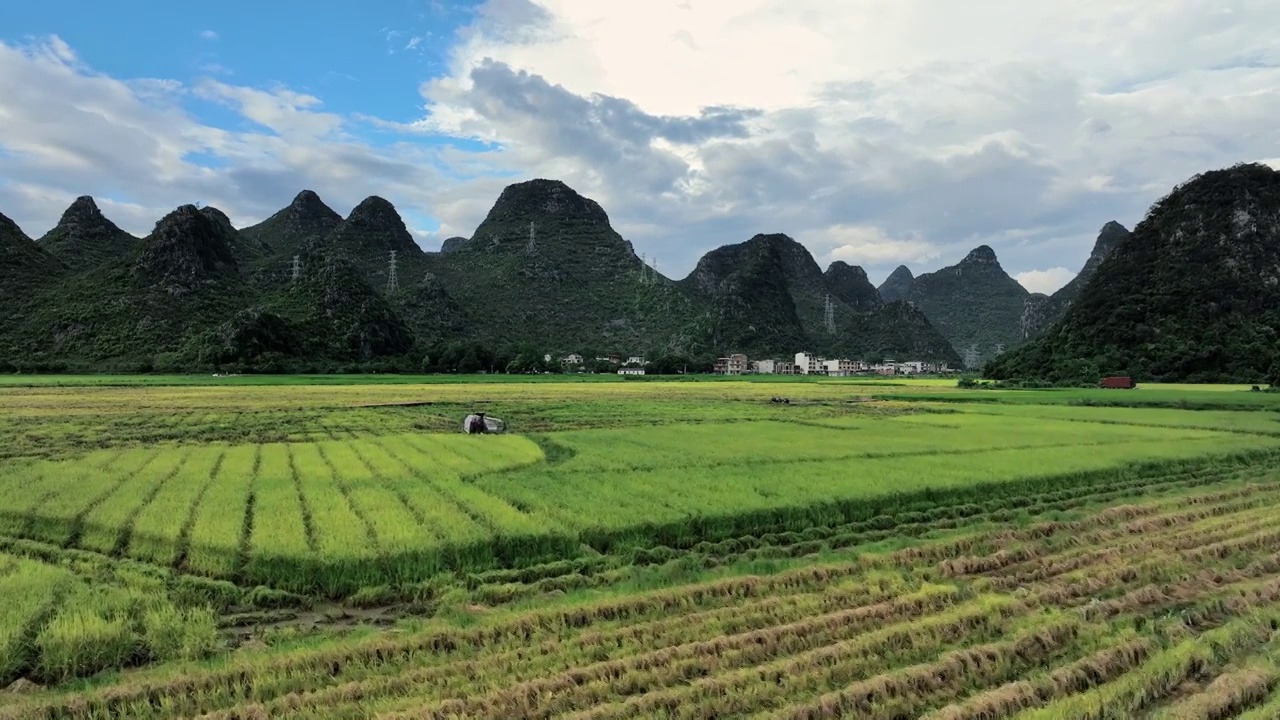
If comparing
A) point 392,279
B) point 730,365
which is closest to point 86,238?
point 392,279

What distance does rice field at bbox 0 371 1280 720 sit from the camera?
4.74 m

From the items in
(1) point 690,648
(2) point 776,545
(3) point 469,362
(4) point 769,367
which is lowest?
(2) point 776,545

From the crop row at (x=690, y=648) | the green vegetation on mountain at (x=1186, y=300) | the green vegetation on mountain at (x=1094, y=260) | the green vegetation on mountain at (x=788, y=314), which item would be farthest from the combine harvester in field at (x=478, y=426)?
the green vegetation on mountain at (x=1094, y=260)

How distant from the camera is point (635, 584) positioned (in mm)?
7176

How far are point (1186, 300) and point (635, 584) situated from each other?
Result: 73.1 meters

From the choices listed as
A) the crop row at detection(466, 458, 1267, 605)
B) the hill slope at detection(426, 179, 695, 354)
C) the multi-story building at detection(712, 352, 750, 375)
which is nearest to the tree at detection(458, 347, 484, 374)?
the hill slope at detection(426, 179, 695, 354)

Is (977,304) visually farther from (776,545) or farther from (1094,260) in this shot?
(776,545)

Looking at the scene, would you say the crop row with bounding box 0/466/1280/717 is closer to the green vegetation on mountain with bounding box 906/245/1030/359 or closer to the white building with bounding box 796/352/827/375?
the white building with bounding box 796/352/827/375

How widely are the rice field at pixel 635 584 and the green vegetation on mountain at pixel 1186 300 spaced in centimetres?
5083

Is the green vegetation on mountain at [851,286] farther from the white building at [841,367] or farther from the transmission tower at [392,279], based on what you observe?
the transmission tower at [392,279]

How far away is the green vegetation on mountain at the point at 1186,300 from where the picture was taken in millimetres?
55406

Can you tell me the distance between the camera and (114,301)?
7312 centimetres

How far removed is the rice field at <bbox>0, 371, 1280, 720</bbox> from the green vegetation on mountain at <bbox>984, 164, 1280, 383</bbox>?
50833 mm

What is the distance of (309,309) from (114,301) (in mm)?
19746
